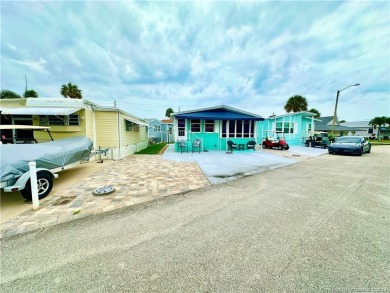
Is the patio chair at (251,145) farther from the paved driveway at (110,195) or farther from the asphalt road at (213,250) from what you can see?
the asphalt road at (213,250)

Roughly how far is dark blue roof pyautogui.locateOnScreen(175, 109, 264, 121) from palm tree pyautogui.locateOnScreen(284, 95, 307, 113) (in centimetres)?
2346

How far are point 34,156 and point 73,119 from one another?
20.4ft

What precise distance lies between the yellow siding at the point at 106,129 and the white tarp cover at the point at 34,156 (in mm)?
4029

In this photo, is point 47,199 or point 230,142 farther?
point 230,142

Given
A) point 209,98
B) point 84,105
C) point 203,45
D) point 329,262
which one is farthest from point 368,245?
point 209,98

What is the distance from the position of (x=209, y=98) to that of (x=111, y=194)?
24.6 meters

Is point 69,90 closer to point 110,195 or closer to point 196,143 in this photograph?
point 196,143

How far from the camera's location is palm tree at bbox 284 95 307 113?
32.2 m

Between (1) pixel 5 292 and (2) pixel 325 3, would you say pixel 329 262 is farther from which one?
(2) pixel 325 3

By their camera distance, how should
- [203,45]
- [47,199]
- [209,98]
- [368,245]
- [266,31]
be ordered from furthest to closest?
[209,98], [203,45], [266,31], [47,199], [368,245]

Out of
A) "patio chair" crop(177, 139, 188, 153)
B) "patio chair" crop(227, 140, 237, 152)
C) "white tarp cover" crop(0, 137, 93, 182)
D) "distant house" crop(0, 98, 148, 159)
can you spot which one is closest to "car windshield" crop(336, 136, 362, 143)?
"patio chair" crop(227, 140, 237, 152)

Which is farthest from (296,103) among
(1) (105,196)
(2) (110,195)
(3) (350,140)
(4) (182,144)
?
(1) (105,196)

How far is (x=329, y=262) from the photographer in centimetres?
212

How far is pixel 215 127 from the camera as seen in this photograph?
15039mm
